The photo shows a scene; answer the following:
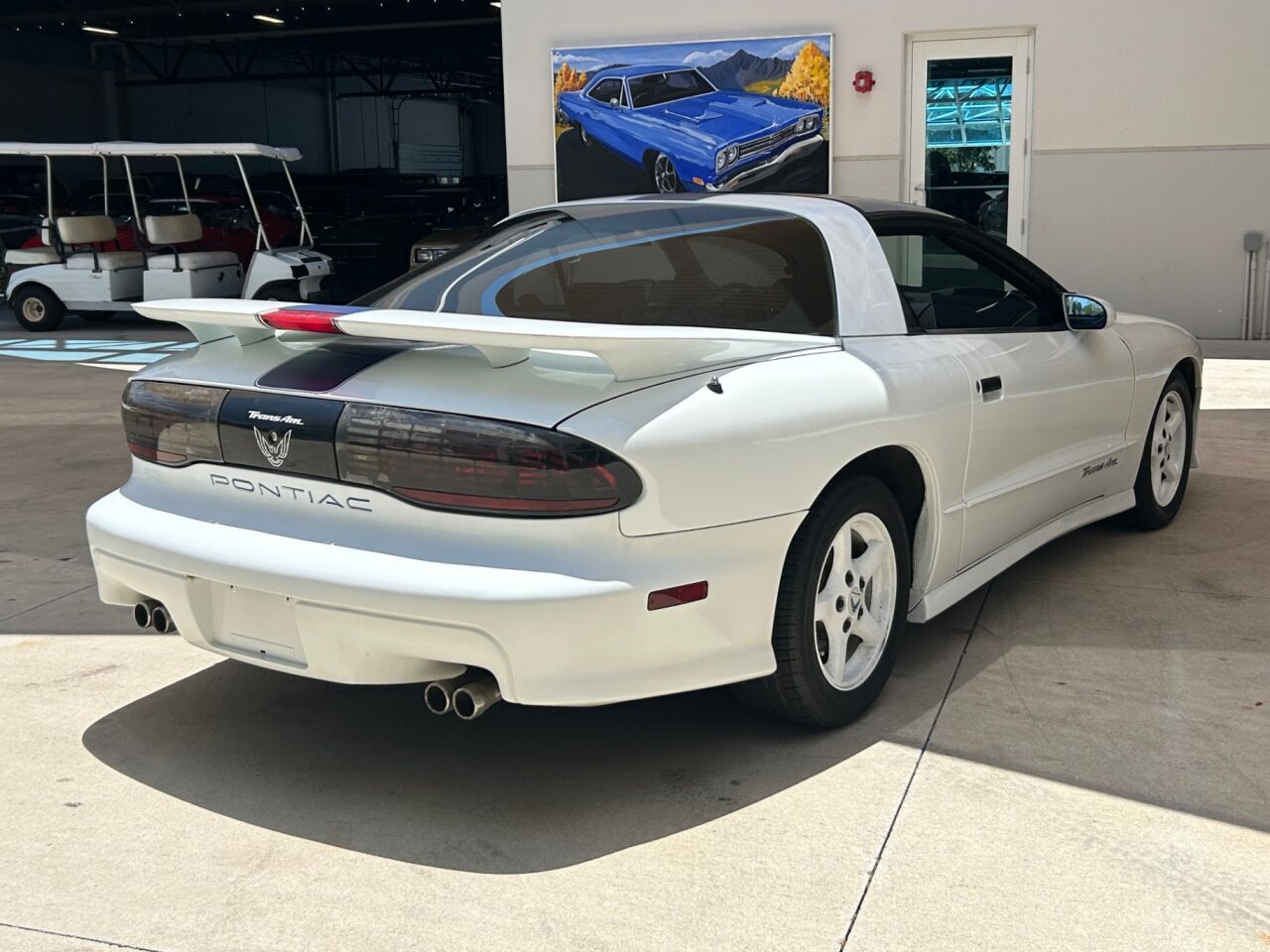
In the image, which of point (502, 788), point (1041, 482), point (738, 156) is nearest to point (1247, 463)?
point (1041, 482)

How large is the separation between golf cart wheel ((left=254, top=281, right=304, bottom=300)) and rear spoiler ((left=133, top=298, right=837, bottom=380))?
10.3 metres

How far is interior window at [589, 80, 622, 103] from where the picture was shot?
1369 cm

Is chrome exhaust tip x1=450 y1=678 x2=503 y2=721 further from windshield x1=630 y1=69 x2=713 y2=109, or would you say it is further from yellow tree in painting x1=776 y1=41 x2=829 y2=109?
windshield x1=630 y1=69 x2=713 y2=109

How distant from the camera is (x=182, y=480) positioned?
134 inches

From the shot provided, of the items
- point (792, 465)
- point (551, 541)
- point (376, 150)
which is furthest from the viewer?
point (376, 150)

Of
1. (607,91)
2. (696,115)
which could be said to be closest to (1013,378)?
(696,115)

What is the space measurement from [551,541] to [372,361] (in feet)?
2.27

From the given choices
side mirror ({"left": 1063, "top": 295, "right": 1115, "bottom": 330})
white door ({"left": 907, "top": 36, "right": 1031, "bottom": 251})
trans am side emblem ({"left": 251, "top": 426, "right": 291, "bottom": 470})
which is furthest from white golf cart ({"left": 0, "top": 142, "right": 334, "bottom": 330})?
trans am side emblem ({"left": 251, "top": 426, "right": 291, "bottom": 470})

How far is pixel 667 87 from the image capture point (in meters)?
13.6

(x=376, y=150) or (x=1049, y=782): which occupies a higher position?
(x=376, y=150)

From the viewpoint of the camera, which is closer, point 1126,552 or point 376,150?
point 1126,552

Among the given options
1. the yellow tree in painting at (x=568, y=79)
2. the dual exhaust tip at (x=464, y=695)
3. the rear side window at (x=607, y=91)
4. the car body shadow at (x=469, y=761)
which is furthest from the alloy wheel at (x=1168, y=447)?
the yellow tree in painting at (x=568, y=79)

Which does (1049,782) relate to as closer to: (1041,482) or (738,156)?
(1041,482)

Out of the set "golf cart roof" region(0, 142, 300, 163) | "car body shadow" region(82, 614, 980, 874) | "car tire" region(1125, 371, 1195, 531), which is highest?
"golf cart roof" region(0, 142, 300, 163)
